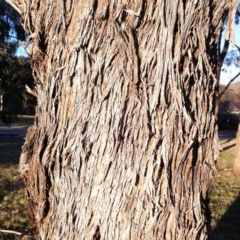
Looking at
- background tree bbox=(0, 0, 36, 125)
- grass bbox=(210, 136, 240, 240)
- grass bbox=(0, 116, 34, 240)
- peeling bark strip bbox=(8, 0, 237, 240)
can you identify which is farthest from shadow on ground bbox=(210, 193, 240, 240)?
background tree bbox=(0, 0, 36, 125)

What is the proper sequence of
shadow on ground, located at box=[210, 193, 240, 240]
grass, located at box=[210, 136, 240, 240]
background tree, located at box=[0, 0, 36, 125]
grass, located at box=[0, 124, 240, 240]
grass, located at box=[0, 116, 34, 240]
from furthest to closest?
1. background tree, located at box=[0, 0, 36, 125]
2. grass, located at box=[210, 136, 240, 240]
3. shadow on ground, located at box=[210, 193, 240, 240]
4. grass, located at box=[0, 124, 240, 240]
5. grass, located at box=[0, 116, 34, 240]

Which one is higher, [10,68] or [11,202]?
[10,68]

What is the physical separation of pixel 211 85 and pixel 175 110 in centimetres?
25

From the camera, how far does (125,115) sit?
5.35ft

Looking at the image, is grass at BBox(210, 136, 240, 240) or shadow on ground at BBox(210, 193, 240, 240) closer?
shadow on ground at BBox(210, 193, 240, 240)

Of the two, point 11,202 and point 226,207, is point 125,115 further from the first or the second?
point 226,207

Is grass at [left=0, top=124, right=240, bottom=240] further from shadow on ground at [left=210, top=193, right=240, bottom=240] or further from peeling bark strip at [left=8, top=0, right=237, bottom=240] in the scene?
peeling bark strip at [left=8, top=0, right=237, bottom=240]

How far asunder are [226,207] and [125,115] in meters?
5.98

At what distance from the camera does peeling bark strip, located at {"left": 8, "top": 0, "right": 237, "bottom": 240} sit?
1.62m

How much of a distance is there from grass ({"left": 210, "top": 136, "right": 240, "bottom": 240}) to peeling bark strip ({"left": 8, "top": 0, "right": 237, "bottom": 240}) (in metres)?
3.52

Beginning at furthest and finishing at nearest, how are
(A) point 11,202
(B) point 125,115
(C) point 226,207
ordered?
(C) point 226,207, (A) point 11,202, (B) point 125,115

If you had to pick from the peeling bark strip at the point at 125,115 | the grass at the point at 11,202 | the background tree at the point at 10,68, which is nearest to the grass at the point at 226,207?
the grass at the point at 11,202

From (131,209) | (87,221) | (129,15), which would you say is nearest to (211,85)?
(129,15)

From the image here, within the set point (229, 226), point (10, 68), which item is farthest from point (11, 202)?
point (10, 68)
